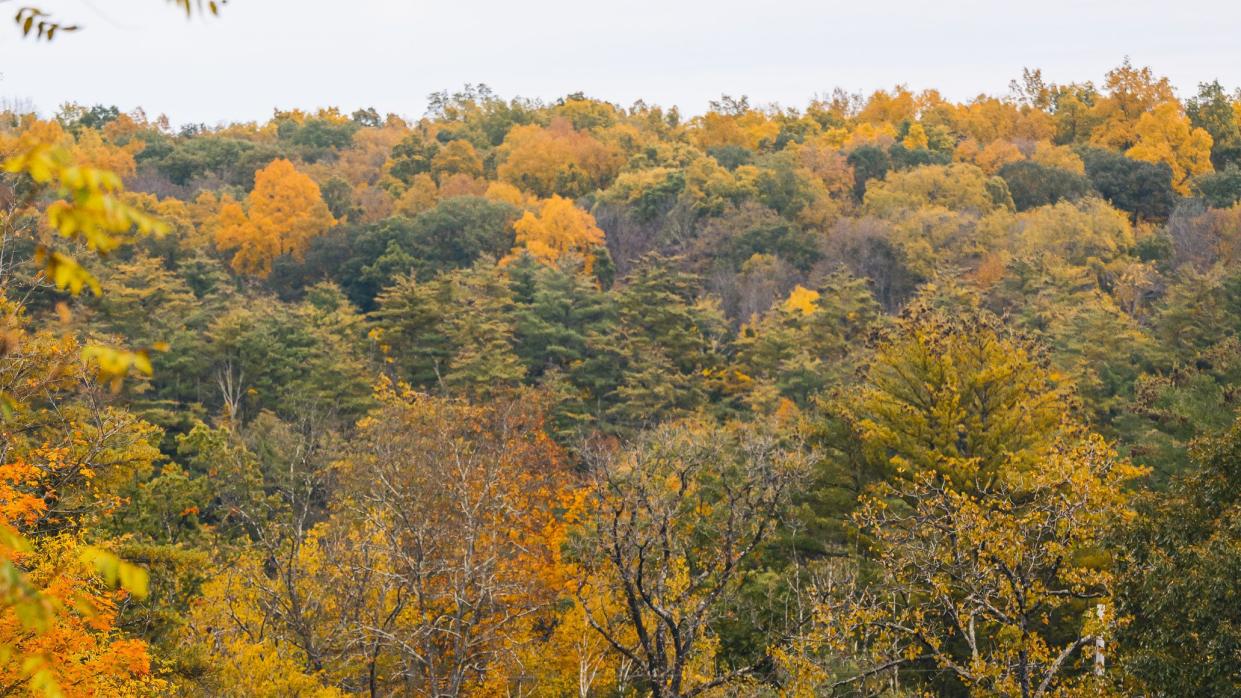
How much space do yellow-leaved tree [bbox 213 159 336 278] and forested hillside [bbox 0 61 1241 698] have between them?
193 mm

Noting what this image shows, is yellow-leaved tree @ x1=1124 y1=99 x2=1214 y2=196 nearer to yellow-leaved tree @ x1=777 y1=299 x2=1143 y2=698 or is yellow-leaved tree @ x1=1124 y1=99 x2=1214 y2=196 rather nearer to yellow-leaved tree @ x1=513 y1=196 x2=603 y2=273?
yellow-leaved tree @ x1=513 y1=196 x2=603 y2=273

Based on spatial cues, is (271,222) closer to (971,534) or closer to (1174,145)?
(971,534)

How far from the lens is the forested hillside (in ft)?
34.5

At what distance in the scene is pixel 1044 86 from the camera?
73.3m

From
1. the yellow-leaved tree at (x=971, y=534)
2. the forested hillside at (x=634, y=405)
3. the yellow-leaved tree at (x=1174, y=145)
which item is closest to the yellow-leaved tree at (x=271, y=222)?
the forested hillside at (x=634, y=405)

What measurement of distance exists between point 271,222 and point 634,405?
74.5ft

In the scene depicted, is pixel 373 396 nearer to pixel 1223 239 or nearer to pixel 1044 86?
pixel 1223 239

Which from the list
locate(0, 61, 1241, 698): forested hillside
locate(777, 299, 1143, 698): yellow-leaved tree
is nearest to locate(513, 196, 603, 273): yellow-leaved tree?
locate(0, 61, 1241, 698): forested hillside

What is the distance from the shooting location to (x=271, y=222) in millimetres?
47781

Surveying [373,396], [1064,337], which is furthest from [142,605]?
[1064,337]

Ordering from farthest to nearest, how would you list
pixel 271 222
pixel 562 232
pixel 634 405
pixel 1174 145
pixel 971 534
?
pixel 1174 145
pixel 271 222
pixel 562 232
pixel 634 405
pixel 971 534

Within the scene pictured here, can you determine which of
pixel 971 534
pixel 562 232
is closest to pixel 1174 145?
pixel 562 232

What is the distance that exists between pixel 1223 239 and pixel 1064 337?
18309mm

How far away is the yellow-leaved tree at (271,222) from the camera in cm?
4741
